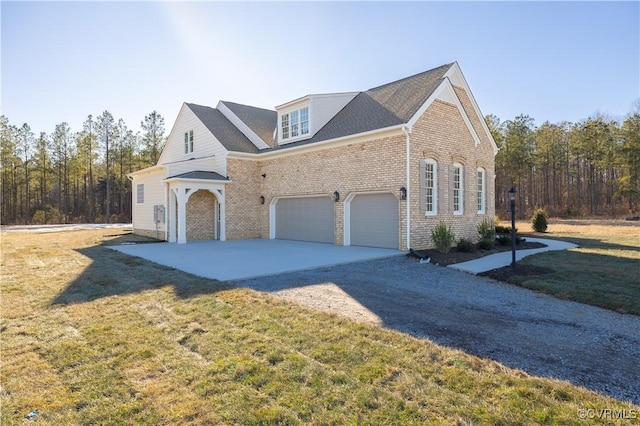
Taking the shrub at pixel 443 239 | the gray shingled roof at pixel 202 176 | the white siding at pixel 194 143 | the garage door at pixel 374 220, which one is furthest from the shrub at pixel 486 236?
the white siding at pixel 194 143

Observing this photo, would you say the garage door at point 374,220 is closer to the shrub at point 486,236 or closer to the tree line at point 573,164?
the shrub at point 486,236

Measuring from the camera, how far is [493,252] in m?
12.8

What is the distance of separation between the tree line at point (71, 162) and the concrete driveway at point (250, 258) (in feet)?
107

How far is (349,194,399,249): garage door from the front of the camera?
13.2 metres

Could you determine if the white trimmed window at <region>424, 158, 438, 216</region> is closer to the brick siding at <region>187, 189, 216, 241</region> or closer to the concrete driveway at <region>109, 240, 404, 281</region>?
the concrete driveway at <region>109, 240, 404, 281</region>

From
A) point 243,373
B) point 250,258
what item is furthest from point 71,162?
point 243,373

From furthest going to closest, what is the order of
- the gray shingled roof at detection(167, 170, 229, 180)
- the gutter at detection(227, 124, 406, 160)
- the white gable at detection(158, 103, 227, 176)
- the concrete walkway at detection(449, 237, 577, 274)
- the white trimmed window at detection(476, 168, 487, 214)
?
the white gable at detection(158, 103, 227, 176)
the gray shingled roof at detection(167, 170, 229, 180)
the white trimmed window at detection(476, 168, 487, 214)
the gutter at detection(227, 124, 406, 160)
the concrete walkway at detection(449, 237, 577, 274)

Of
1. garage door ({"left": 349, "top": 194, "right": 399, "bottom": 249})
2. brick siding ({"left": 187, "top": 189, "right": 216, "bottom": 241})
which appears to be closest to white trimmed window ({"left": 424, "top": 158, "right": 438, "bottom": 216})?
garage door ({"left": 349, "top": 194, "right": 399, "bottom": 249})

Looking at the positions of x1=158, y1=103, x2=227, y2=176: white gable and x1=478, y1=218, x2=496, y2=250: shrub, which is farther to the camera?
x1=158, y1=103, x2=227, y2=176: white gable

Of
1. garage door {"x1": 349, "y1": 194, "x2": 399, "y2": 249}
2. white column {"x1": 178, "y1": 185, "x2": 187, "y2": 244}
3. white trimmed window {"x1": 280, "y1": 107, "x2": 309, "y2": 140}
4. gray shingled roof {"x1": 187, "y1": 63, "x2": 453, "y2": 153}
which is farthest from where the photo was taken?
white trimmed window {"x1": 280, "y1": 107, "x2": 309, "y2": 140}

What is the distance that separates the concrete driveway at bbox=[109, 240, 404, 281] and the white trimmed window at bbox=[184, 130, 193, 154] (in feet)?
27.3

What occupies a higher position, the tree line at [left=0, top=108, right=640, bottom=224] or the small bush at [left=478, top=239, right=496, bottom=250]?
the tree line at [left=0, top=108, right=640, bottom=224]

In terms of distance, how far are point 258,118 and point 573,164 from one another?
138 ft

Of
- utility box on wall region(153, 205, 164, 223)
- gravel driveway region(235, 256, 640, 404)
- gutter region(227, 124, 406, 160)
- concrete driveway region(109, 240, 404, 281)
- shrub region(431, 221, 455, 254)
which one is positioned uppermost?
gutter region(227, 124, 406, 160)
